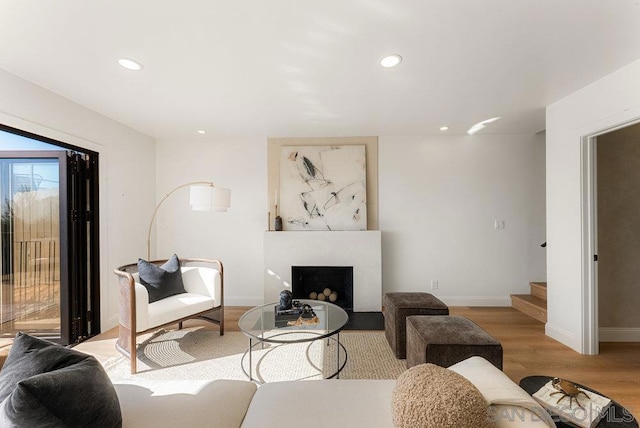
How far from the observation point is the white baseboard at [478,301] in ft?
12.6

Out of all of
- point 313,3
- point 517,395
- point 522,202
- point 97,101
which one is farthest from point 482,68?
point 97,101

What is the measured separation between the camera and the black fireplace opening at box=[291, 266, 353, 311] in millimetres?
3812

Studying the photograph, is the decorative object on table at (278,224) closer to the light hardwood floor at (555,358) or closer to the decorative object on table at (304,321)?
the light hardwood floor at (555,358)

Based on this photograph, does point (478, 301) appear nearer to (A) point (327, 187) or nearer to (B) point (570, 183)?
(B) point (570, 183)

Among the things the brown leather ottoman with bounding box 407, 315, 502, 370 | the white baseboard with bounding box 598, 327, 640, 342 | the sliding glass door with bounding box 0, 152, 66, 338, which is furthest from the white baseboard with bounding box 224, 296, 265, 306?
the white baseboard with bounding box 598, 327, 640, 342

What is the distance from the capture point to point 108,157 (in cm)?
321

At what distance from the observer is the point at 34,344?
1.06m

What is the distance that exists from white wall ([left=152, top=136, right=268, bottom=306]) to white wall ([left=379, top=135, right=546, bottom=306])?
6.07 ft

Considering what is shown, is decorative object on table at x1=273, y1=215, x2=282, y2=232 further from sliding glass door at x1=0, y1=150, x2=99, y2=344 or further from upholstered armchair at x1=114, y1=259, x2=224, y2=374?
sliding glass door at x1=0, y1=150, x2=99, y2=344

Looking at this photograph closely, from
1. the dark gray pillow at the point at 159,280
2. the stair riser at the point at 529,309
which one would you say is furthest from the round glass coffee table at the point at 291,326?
the stair riser at the point at 529,309

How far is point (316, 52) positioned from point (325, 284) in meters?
3.01

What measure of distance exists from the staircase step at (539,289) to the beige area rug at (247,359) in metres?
2.38

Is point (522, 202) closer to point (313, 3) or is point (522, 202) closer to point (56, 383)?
point (313, 3)

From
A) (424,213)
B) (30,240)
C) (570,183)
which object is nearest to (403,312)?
(424,213)
